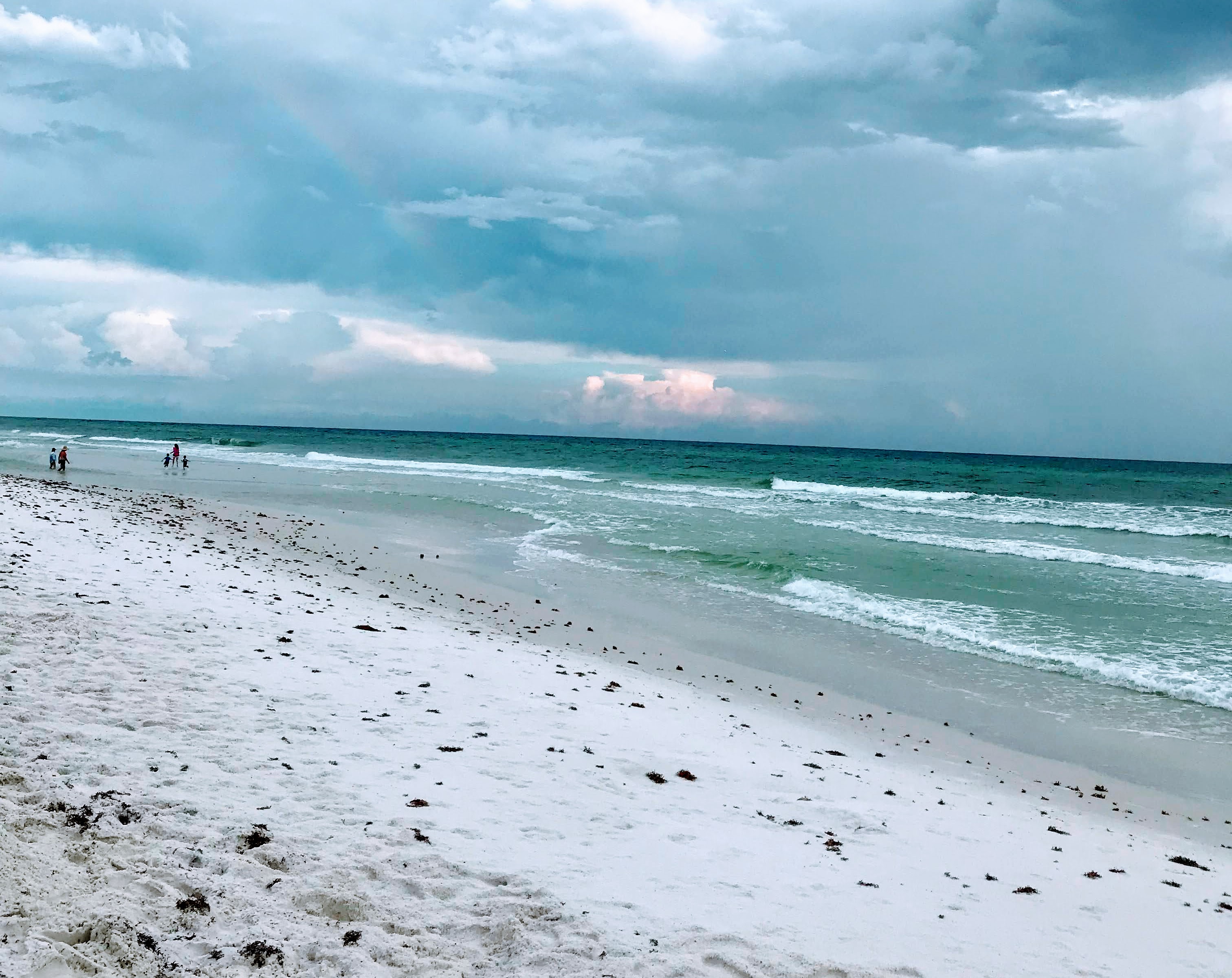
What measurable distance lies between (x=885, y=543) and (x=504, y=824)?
21362mm

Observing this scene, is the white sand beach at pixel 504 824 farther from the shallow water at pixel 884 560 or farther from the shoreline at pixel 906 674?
the shallow water at pixel 884 560

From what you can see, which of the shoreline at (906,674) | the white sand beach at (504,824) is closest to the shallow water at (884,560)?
the shoreline at (906,674)

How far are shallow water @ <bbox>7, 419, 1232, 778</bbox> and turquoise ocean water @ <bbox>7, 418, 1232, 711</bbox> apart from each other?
0.33ft

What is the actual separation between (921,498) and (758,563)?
31.3 meters

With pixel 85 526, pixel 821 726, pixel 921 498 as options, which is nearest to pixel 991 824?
pixel 821 726

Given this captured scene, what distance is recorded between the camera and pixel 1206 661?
12828 mm

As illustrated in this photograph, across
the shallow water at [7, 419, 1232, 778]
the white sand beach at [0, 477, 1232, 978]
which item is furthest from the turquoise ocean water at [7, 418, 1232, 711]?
the white sand beach at [0, 477, 1232, 978]

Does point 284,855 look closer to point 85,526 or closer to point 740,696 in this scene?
point 740,696

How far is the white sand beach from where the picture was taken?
406 cm

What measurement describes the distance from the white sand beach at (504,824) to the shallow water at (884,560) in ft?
11.3

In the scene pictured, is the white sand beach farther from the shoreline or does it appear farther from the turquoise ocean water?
the turquoise ocean water

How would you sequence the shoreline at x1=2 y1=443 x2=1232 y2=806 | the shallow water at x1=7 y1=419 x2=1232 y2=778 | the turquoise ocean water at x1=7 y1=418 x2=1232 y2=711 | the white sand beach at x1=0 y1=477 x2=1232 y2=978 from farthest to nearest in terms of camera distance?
1. the turquoise ocean water at x1=7 y1=418 x2=1232 y2=711
2. the shallow water at x1=7 y1=419 x2=1232 y2=778
3. the shoreline at x1=2 y1=443 x2=1232 y2=806
4. the white sand beach at x1=0 y1=477 x2=1232 y2=978

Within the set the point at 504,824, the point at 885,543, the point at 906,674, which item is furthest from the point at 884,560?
the point at 504,824

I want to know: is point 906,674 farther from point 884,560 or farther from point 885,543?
point 885,543
